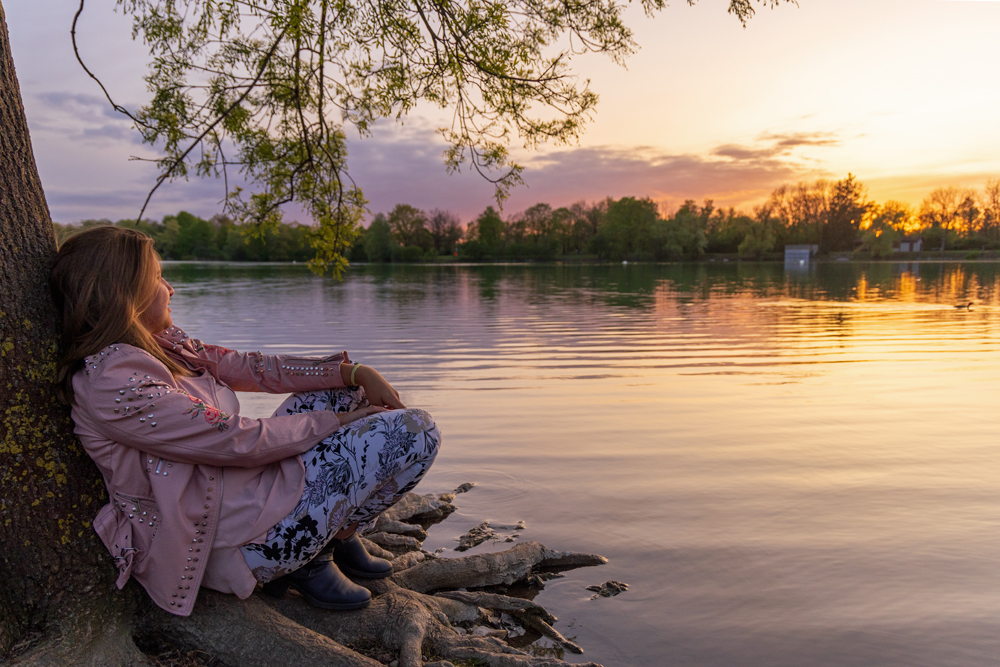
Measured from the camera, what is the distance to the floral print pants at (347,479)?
7.54ft

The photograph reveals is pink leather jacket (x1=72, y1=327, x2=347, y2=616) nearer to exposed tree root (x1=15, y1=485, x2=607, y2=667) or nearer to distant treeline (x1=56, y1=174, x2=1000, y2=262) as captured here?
exposed tree root (x1=15, y1=485, x2=607, y2=667)

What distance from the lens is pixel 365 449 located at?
238 cm

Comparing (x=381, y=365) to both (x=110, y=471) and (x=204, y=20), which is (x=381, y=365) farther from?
(x=110, y=471)

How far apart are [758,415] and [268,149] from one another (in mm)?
5985

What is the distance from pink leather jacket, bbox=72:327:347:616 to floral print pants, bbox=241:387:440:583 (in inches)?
1.8

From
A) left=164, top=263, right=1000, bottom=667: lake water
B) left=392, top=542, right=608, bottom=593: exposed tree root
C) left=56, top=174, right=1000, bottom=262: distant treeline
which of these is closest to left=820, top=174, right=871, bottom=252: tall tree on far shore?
left=56, top=174, right=1000, bottom=262: distant treeline

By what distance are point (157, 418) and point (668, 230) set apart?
102725 millimetres

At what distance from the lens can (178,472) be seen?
7.01 ft

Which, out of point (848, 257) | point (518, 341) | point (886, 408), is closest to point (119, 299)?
point (886, 408)

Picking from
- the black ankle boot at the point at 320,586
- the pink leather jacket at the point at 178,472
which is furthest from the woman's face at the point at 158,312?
the black ankle boot at the point at 320,586

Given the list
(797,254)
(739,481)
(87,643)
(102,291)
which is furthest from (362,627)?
(797,254)

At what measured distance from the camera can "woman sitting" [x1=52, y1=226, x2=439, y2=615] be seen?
2090 millimetres

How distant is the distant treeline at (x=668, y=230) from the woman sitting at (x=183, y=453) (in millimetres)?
90834

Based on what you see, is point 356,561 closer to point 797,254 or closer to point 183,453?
point 183,453
